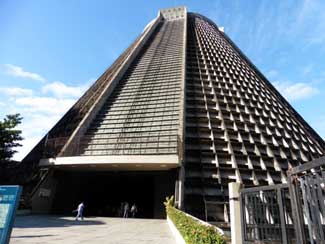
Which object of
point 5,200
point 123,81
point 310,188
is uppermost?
point 123,81

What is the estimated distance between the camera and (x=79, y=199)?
21.0 metres

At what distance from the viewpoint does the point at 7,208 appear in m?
4.90

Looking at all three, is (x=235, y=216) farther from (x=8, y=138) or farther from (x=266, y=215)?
(x=8, y=138)

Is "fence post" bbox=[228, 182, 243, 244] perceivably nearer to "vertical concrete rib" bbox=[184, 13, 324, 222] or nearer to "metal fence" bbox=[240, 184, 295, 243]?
"metal fence" bbox=[240, 184, 295, 243]

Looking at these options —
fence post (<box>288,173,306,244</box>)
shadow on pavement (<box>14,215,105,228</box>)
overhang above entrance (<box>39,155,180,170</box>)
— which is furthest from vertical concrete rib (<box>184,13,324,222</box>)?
fence post (<box>288,173,306,244</box>)

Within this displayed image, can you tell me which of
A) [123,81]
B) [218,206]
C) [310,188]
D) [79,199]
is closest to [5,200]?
[310,188]

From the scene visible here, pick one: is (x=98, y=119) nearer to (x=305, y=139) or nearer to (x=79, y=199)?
(x=79, y=199)

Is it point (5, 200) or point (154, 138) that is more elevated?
point (154, 138)

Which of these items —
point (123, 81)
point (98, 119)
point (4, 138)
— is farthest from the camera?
point (123, 81)

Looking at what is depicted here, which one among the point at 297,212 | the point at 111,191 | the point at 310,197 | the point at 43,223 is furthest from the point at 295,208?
the point at 111,191

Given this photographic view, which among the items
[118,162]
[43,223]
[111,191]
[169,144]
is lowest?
[43,223]

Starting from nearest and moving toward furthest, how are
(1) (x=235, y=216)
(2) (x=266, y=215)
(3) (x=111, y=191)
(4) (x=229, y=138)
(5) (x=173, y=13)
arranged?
(2) (x=266, y=215) → (1) (x=235, y=216) → (4) (x=229, y=138) → (3) (x=111, y=191) → (5) (x=173, y=13)

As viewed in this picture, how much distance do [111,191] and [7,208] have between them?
64.2 feet

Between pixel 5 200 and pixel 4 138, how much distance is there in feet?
50.0
